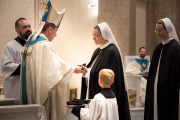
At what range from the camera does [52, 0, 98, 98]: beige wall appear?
20.3ft

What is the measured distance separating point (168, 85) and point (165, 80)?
9cm

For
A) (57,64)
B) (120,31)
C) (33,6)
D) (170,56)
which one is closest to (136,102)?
(120,31)

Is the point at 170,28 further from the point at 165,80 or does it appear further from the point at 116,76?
the point at 116,76

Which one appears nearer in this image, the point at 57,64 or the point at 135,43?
the point at 57,64

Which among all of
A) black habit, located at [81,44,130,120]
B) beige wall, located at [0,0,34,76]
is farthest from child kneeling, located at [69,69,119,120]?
beige wall, located at [0,0,34,76]

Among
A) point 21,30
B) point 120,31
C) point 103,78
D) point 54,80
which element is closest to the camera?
point 103,78

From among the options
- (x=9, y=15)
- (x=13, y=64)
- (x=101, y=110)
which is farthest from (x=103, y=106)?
(x=9, y=15)

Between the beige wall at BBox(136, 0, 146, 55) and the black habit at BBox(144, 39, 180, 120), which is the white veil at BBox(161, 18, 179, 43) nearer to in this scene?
the black habit at BBox(144, 39, 180, 120)

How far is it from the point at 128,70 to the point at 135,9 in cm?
198

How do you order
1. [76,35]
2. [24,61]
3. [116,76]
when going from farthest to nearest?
[76,35] < [116,76] < [24,61]

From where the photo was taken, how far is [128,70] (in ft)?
19.3

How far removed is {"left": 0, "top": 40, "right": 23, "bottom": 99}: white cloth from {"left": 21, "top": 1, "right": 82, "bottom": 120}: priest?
619mm

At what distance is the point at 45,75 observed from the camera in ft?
9.00

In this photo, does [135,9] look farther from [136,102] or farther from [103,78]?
[103,78]
